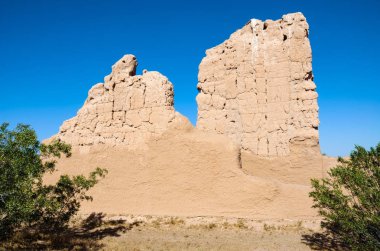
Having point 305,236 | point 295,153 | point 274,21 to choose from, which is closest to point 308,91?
point 295,153

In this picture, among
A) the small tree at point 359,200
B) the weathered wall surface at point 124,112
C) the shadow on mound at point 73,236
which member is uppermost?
the weathered wall surface at point 124,112

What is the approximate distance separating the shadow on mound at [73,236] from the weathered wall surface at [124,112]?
421cm

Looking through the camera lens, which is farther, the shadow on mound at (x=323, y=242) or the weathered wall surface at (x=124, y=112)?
the weathered wall surface at (x=124, y=112)

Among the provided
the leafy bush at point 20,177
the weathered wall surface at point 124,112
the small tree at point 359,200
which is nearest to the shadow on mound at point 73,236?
the leafy bush at point 20,177

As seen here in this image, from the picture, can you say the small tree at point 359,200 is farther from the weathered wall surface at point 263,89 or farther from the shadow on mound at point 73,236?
the shadow on mound at point 73,236

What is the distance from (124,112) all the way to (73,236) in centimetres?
697

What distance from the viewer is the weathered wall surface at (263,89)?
689 inches

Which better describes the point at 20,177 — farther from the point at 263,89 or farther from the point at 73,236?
the point at 263,89

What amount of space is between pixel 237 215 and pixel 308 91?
7231 millimetres

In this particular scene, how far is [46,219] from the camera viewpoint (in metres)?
13.0

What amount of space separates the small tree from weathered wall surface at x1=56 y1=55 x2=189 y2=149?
825 centimetres

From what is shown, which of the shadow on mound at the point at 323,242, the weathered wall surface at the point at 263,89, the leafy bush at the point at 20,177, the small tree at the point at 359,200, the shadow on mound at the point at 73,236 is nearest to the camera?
the leafy bush at the point at 20,177

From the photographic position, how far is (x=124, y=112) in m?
19.0

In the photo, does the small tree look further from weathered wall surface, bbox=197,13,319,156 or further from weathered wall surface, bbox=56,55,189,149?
weathered wall surface, bbox=56,55,189,149
